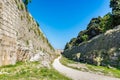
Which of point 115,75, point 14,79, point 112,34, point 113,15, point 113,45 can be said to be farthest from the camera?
point 113,15

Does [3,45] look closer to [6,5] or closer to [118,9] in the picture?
[6,5]

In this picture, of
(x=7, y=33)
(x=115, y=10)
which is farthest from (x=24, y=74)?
(x=115, y=10)

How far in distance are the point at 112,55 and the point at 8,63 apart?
23.4 meters

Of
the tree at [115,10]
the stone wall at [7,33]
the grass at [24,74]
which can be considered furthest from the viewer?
the tree at [115,10]

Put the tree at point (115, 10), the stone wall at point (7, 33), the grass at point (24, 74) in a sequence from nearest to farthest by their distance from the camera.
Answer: the grass at point (24, 74), the stone wall at point (7, 33), the tree at point (115, 10)

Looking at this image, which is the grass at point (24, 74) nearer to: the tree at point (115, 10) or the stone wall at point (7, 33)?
the stone wall at point (7, 33)

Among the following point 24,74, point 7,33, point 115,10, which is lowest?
point 24,74

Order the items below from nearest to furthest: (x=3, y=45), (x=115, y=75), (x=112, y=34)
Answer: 1. (x=3, y=45)
2. (x=115, y=75)
3. (x=112, y=34)

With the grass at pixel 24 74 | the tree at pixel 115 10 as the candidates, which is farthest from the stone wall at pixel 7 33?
the tree at pixel 115 10

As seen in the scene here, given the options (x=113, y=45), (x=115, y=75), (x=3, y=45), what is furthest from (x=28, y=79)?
(x=113, y=45)

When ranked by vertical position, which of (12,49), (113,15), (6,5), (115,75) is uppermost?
(113,15)

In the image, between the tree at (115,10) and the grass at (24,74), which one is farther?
the tree at (115,10)

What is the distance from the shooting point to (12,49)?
21.3m

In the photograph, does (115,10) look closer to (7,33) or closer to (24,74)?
(7,33)
